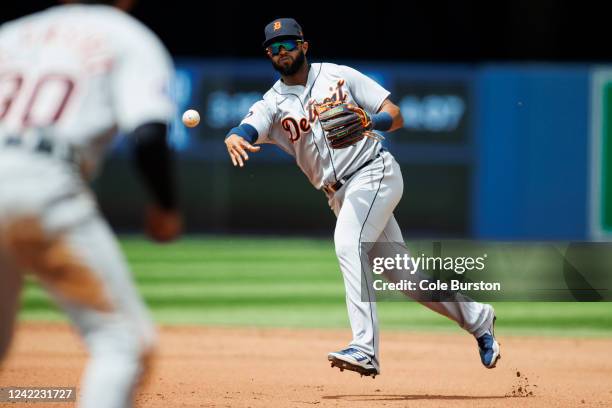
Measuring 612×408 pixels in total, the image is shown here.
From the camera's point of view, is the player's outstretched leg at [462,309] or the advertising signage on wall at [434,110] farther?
the advertising signage on wall at [434,110]

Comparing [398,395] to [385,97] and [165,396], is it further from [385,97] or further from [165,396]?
[385,97]

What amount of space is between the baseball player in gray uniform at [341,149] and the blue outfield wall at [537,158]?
8539mm

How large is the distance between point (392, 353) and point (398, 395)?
66.7 inches

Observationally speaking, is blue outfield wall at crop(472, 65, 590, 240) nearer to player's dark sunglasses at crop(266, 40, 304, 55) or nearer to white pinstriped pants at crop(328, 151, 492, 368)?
white pinstriped pants at crop(328, 151, 492, 368)

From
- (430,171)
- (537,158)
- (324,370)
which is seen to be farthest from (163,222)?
(430,171)

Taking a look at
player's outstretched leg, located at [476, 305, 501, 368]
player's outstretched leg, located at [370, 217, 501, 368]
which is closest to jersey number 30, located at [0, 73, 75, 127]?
player's outstretched leg, located at [370, 217, 501, 368]

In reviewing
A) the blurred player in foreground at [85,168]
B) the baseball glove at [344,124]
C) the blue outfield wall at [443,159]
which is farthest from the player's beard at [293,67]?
the blue outfield wall at [443,159]

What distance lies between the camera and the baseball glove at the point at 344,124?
4949 mm

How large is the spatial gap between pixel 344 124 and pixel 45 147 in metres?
2.47

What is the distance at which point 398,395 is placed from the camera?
4.95m

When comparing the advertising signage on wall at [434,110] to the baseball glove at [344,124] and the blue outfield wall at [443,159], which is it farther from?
the baseball glove at [344,124]

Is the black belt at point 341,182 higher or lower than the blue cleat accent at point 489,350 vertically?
higher

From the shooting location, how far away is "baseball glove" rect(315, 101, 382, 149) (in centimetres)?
495

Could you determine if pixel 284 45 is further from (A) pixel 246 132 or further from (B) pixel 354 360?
(B) pixel 354 360
